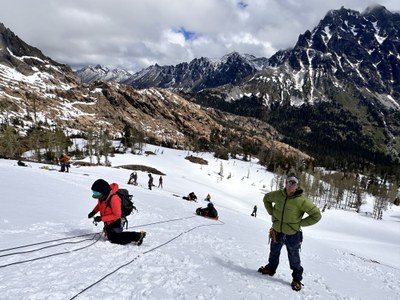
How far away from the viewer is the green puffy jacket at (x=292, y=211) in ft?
31.8

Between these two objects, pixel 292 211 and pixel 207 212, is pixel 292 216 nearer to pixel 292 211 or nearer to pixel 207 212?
pixel 292 211

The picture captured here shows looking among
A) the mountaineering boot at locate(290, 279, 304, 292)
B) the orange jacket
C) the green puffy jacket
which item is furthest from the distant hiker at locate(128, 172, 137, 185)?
→ the mountaineering boot at locate(290, 279, 304, 292)

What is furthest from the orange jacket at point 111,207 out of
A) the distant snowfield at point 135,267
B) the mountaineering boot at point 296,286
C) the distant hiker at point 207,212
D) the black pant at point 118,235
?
the distant hiker at point 207,212

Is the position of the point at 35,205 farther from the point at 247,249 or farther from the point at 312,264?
the point at 312,264

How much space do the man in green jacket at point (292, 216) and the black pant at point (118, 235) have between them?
505 cm

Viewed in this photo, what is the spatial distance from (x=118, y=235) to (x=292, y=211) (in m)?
6.21

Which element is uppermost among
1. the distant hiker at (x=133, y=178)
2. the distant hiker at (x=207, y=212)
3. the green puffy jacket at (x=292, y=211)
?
the green puffy jacket at (x=292, y=211)

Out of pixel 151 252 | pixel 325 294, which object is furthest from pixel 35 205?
pixel 325 294

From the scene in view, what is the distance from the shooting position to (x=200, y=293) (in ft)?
26.9

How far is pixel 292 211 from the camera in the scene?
32.1 ft

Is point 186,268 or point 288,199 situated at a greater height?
point 288,199

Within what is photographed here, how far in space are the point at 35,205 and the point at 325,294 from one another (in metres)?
14.3

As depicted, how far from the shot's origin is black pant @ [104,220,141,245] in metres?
11.3

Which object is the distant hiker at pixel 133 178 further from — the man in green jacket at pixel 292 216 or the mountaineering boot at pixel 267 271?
the man in green jacket at pixel 292 216
